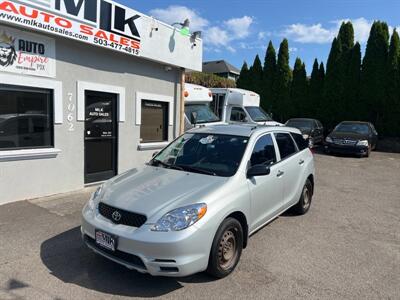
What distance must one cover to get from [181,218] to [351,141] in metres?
14.2

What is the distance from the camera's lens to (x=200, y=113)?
12555 millimetres

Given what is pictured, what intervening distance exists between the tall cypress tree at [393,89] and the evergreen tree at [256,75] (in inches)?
400

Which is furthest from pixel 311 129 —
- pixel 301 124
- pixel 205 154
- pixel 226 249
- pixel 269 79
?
pixel 226 249

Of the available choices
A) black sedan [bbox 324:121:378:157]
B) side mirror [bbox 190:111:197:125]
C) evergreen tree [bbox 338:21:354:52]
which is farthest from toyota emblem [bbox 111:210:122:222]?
evergreen tree [bbox 338:21:354:52]

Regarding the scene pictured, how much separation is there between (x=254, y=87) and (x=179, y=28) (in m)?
19.0

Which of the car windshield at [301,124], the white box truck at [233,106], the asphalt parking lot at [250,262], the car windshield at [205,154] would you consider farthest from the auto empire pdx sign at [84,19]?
the car windshield at [301,124]

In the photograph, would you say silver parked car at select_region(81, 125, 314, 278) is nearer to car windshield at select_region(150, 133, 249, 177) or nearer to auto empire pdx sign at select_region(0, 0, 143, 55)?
car windshield at select_region(150, 133, 249, 177)

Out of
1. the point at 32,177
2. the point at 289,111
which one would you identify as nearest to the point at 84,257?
the point at 32,177

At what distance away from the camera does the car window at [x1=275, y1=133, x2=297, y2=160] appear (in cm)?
558

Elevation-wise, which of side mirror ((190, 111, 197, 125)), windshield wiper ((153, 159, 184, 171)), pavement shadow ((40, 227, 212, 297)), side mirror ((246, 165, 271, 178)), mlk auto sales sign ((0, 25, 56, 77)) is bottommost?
pavement shadow ((40, 227, 212, 297))

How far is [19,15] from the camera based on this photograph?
6164 mm

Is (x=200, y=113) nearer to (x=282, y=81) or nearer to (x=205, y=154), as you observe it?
(x=205, y=154)

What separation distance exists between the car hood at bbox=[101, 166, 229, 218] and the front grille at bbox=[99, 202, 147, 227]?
0.04 meters

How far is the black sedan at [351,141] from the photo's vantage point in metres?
15.6
